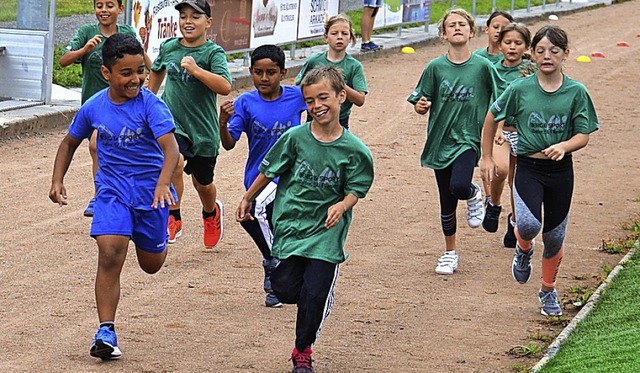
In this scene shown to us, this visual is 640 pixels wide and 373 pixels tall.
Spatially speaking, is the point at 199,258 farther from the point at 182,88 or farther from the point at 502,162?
the point at 502,162

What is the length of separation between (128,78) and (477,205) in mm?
3855

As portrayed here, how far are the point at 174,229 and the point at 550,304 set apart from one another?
3.04 meters

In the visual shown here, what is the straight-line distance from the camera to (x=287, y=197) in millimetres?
6492

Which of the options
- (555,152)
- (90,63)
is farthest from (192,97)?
(555,152)

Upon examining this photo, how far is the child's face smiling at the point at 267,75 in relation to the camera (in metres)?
7.59

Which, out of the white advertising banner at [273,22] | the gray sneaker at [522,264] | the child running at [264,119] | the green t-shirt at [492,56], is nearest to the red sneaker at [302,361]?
the child running at [264,119]

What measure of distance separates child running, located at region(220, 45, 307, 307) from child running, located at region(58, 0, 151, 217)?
7.09 ft

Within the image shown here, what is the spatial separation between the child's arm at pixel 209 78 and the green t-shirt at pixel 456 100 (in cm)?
134

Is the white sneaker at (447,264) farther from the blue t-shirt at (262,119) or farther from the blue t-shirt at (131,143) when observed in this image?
the blue t-shirt at (131,143)

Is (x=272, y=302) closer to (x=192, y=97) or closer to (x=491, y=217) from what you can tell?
(x=192, y=97)

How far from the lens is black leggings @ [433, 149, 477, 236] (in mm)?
8609

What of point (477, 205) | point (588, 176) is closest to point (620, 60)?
point (588, 176)

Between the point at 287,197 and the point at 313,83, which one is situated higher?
the point at 313,83

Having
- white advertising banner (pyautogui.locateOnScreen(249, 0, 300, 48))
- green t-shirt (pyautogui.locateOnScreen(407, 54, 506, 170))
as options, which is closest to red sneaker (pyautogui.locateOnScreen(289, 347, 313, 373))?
A: green t-shirt (pyautogui.locateOnScreen(407, 54, 506, 170))
